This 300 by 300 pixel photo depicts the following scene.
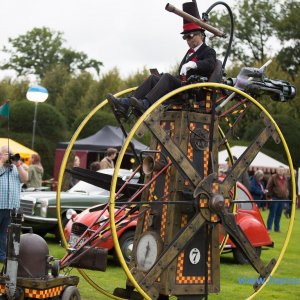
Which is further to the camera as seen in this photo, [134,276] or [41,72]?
[41,72]

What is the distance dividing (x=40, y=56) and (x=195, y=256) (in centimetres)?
9062

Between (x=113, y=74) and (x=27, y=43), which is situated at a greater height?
(x=27, y=43)

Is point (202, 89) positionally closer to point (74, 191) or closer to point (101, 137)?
point (74, 191)

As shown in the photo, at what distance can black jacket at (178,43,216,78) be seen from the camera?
359 inches

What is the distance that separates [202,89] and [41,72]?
288 ft

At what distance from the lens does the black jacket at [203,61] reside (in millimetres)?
9119

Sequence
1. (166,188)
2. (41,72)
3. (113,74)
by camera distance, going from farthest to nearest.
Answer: (41,72) → (113,74) → (166,188)

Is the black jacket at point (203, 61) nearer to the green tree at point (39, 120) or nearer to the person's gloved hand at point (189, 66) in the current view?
the person's gloved hand at point (189, 66)

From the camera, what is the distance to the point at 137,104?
28.6 feet

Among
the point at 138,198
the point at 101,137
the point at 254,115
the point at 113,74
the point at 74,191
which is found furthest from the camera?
the point at 113,74

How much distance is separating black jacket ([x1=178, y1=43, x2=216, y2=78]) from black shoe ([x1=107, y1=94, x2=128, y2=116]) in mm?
792

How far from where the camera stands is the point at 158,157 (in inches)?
368

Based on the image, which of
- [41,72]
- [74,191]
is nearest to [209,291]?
[74,191]

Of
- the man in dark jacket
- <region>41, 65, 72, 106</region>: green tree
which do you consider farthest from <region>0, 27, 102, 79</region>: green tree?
the man in dark jacket
